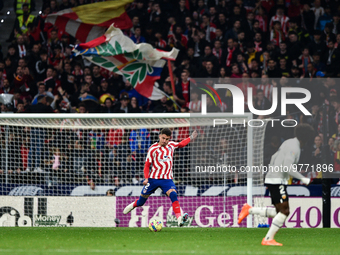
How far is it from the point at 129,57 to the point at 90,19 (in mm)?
2531

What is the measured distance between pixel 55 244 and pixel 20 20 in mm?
11859

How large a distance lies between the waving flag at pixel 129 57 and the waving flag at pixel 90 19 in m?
1.79

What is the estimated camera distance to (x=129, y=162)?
476 inches

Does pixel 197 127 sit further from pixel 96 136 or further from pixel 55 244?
pixel 55 244

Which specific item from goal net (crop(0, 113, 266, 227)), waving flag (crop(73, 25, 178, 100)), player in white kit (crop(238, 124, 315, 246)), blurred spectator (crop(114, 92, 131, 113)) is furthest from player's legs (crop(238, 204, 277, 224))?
waving flag (crop(73, 25, 178, 100))

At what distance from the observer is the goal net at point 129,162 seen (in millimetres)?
11234

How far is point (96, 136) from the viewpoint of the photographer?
1205cm

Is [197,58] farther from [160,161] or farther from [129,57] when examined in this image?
[160,161]

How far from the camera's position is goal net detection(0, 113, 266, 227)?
1123cm

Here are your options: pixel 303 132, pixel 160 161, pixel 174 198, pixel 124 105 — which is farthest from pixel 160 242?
pixel 124 105

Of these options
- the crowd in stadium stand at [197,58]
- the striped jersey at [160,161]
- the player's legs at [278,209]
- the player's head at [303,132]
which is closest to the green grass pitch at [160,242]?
the player's legs at [278,209]

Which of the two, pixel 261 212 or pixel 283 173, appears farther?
pixel 261 212

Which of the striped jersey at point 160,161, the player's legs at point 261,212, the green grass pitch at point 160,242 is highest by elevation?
the striped jersey at point 160,161

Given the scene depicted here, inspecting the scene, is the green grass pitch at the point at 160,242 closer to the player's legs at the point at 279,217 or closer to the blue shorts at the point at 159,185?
the player's legs at the point at 279,217
